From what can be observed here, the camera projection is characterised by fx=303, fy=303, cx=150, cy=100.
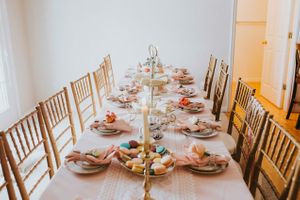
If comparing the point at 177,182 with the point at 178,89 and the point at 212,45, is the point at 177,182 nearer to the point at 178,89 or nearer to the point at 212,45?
the point at 178,89

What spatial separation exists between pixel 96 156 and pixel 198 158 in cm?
46

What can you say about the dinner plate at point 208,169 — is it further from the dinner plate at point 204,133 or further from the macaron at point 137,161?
the dinner plate at point 204,133

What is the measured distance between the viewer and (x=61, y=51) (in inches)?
165

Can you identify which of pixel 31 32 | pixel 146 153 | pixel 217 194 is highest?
pixel 31 32

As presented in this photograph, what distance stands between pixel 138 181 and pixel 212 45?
3.20 m

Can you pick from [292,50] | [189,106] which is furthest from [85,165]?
[292,50]

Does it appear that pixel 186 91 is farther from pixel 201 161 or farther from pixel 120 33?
pixel 120 33

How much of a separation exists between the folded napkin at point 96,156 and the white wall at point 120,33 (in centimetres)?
290

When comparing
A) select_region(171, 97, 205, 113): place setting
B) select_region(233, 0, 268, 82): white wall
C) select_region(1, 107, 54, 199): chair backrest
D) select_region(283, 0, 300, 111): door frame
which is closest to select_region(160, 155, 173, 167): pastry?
select_region(1, 107, 54, 199): chair backrest

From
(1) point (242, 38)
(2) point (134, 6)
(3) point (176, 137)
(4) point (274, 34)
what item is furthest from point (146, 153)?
(1) point (242, 38)

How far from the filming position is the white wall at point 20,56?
381 cm

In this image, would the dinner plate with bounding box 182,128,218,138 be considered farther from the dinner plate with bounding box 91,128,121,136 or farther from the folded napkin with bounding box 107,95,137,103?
the folded napkin with bounding box 107,95,137,103

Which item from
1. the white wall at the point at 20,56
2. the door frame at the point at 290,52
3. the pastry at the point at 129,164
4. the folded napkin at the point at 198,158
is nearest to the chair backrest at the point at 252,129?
the folded napkin at the point at 198,158

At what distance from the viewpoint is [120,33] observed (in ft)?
13.5
